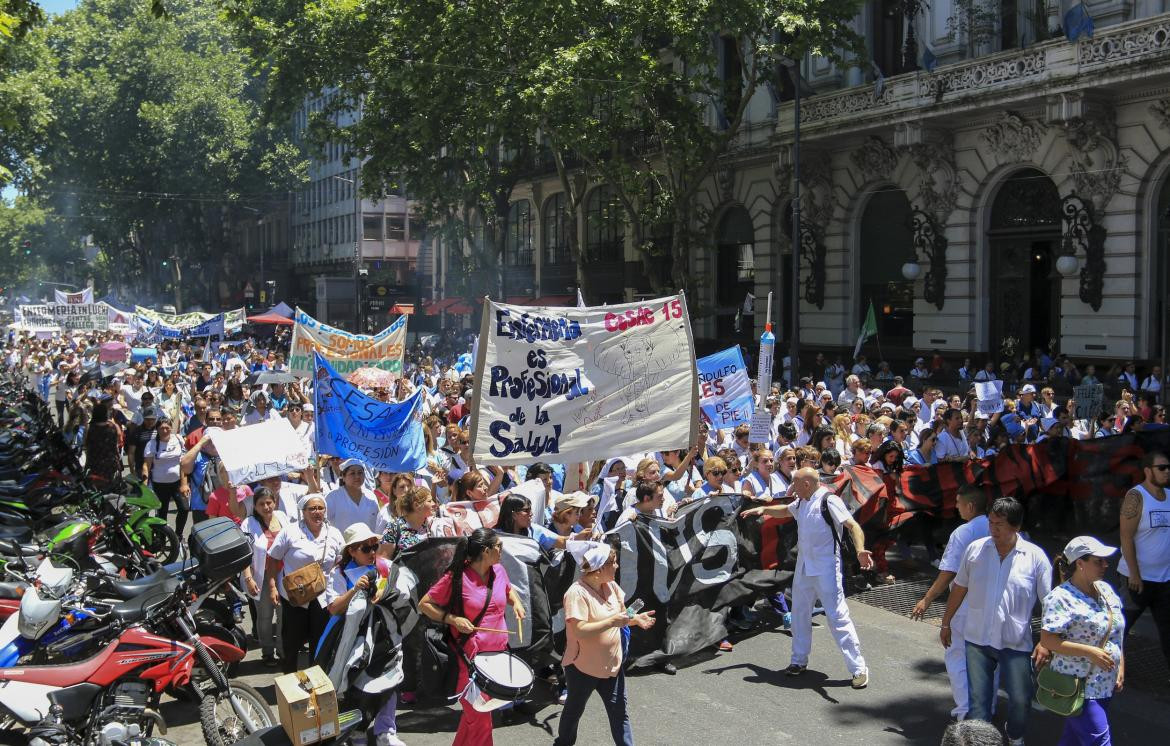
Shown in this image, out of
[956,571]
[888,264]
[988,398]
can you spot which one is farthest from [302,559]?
[888,264]

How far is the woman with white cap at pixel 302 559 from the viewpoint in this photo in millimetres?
8008

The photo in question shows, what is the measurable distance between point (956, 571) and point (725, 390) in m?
7.37

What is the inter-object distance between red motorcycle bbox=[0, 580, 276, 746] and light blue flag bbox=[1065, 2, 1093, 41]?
21.8 meters

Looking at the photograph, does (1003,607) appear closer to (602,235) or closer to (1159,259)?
(1159,259)

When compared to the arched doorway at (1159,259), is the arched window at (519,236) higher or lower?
higher

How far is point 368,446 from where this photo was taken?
10555 mm

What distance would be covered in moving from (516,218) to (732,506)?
40.1 m

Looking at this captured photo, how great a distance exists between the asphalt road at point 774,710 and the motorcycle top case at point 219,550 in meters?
1.38

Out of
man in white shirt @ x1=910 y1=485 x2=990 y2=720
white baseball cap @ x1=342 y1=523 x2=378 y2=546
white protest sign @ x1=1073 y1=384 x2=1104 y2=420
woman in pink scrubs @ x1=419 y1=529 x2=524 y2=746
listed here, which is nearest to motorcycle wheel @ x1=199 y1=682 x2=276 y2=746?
white baseball cap @ x1=342 y1=523 x2=378 y2=546

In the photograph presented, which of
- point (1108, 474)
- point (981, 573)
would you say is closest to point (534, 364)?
point (981, 573)

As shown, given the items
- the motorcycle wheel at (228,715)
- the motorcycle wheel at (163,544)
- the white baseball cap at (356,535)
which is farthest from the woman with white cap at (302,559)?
the motorcycle wheel at (163,544)

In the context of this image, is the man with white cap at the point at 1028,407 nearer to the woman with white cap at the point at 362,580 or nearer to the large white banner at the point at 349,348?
the large white banner at the point at 349,348

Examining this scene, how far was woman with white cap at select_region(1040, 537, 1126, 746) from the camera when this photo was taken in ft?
18.5

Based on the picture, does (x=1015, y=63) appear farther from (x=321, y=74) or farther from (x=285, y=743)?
(x=285, y=743)
